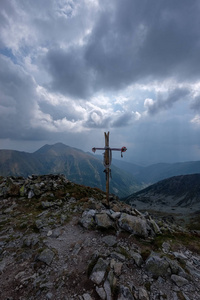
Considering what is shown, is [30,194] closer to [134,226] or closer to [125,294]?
[134,226]

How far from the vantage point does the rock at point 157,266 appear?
7.05 meters

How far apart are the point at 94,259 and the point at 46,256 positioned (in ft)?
9.93

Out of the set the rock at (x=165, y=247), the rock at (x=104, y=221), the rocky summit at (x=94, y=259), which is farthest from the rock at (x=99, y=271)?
the rock at (x=165, y=247)

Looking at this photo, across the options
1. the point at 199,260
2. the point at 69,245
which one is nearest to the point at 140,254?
the point at 199,260

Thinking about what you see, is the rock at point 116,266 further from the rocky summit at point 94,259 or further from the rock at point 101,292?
the rock at point 101,292

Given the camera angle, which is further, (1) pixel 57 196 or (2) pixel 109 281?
(1) pixel 57 196

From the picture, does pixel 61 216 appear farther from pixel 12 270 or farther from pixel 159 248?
pixel 159 248

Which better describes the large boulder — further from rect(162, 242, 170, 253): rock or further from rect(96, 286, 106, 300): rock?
rect(96, 286, 106, 300): rock

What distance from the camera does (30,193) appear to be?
789 inches

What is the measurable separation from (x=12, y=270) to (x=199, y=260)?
38.1ft

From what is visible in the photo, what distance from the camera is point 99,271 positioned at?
675 centimetres

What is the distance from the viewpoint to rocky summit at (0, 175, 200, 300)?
609cm

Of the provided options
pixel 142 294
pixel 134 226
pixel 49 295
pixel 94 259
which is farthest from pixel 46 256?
pixel 134 226

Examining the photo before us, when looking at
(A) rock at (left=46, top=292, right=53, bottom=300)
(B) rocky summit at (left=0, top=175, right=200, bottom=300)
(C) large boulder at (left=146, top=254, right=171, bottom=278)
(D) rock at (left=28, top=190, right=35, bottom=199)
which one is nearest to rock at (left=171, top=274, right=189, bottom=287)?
(B) rocky summit at (left=0, top=175, right=200, bottom=300)
